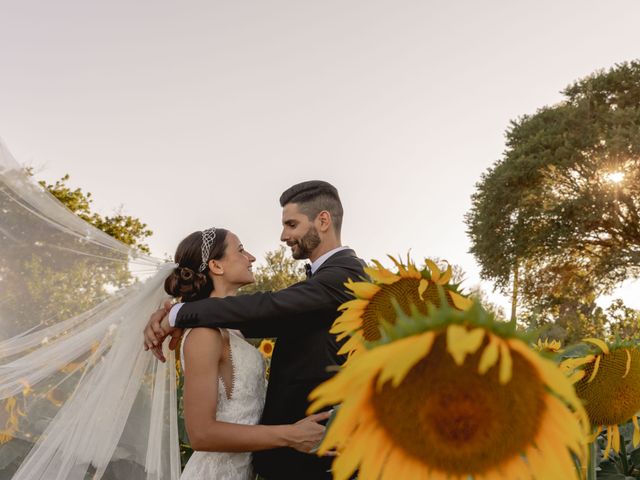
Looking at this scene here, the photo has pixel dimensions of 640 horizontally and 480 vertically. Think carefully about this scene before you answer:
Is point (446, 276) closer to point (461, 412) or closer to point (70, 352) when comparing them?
point (461, 412)

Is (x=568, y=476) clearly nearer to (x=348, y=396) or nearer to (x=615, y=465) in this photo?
(x=348, y=396)

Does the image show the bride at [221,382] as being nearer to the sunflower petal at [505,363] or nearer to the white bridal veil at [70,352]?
the white bridal veil at [70,352]

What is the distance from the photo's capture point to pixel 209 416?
9.39 ft

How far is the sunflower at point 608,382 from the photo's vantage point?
1525 mm

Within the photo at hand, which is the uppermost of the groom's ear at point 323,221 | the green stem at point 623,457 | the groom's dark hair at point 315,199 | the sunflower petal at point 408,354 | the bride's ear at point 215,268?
the groom's dark hair at point 315,199

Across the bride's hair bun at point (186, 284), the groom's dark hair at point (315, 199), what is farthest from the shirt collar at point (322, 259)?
the bride's hair bun at point (186, 284)

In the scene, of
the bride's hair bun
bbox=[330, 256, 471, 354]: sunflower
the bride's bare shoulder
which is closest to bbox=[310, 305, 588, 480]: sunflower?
bbox=[330, 256, 471, 354]: sunflower

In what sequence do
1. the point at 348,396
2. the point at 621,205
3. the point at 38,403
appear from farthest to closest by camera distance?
1. the point at 621,205
2. the point at 38,403
3. the point at 348,396

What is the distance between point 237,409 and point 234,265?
91cm

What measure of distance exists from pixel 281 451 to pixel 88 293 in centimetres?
155

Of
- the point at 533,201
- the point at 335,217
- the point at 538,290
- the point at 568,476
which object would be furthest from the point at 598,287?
the point at 568,476

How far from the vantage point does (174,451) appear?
12.1 feet

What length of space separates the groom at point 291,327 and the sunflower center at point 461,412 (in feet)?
5.58

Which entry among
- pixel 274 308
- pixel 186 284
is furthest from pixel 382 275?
pixel 186 284
